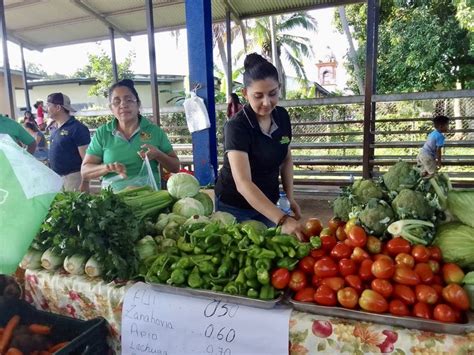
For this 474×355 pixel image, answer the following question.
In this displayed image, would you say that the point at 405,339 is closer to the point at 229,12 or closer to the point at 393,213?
the point at 393,213

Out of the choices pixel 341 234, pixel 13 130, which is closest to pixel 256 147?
pixel 341 234

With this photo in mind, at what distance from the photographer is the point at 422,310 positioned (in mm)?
1161

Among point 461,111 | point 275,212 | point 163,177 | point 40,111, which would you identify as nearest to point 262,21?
point 461,111

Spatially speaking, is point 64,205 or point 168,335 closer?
point 168,335

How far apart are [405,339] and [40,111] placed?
953 centimetres

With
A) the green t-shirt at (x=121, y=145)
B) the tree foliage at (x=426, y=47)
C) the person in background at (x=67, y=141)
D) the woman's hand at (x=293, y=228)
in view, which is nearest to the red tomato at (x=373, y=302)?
the woman's hand at (x=293, y=228)

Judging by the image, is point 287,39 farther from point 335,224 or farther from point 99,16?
point 335,224

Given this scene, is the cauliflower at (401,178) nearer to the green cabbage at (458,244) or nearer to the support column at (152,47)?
the green cabbage at (458,244)

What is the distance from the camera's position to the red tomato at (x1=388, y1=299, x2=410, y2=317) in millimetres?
1184

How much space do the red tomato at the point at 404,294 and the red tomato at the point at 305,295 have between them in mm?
277

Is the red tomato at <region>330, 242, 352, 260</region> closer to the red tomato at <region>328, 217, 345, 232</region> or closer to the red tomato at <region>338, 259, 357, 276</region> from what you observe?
the red tomato at <region>338, 259, 357, 276</region>

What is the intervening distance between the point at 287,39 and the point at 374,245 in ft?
72.9

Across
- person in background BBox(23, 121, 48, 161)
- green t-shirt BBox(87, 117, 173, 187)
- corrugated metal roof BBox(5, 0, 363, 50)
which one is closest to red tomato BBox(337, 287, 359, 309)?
green t-shirt BBox(87, 117, 173, 187)

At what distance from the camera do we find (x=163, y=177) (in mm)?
4012
